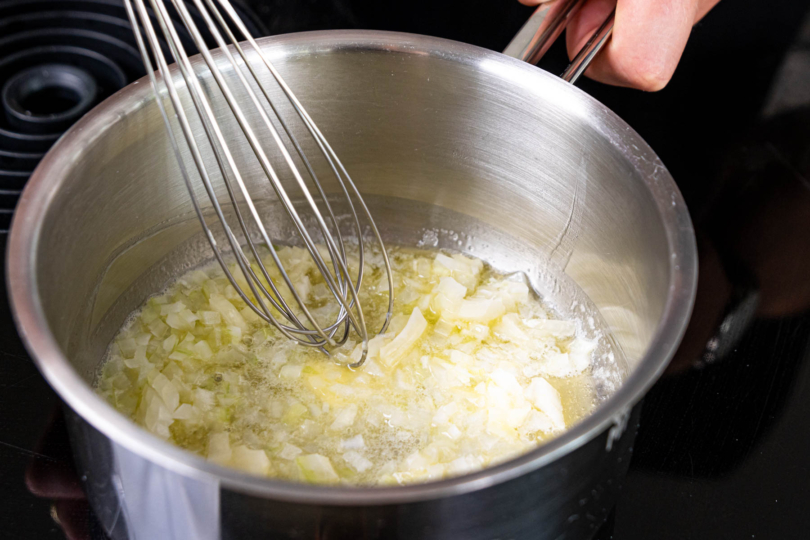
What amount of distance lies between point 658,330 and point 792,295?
Result: 1.27 ft

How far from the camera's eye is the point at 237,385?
0.76 metres

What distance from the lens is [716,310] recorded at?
79 cm

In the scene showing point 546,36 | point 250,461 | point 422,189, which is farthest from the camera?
point 422,189

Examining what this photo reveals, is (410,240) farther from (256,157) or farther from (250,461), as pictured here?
→ (250,461)

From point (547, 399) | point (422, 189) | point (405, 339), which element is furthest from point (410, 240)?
point (547, 399)

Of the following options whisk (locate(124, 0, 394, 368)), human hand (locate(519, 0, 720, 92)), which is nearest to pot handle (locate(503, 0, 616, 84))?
human hand (locate(519, 0, 720, 92))

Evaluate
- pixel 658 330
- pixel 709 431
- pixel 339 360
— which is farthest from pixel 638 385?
pixel 339 360

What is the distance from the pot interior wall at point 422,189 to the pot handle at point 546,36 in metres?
0.04

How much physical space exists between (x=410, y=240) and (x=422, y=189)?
76mm

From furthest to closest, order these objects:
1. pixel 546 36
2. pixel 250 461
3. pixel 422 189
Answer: pixel 422 189, pixel 546 36, pixel 250 461

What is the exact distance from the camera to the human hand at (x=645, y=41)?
30.1 inches

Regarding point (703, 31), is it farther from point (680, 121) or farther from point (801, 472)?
point (801, 472)

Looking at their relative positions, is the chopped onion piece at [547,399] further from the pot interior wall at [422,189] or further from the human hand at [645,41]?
the human hand at [645,41]

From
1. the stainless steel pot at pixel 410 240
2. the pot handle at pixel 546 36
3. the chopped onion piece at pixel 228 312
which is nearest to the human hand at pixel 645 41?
the pot handle at pixel 546 36
